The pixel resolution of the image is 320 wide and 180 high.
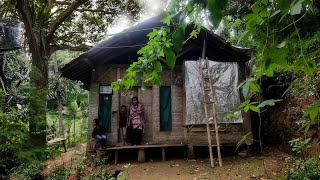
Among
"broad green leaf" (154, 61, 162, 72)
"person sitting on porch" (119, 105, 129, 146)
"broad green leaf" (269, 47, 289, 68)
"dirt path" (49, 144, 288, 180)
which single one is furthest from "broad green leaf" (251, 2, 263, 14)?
"person sitting on porch" (119, 105, 129, 146)

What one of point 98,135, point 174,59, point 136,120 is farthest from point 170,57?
point 98,135

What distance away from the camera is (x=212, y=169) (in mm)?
8578

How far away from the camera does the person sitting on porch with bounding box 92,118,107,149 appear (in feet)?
33.4

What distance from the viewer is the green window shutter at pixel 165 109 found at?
34.8ft

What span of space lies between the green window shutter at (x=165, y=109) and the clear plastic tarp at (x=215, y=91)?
0.81 m

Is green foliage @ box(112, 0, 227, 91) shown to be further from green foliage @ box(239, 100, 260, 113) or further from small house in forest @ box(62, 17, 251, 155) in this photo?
small house in forest @ box(62, 17, 251, 155)

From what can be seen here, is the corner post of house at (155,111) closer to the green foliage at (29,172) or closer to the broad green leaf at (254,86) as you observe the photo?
the green foliage at (29,172)

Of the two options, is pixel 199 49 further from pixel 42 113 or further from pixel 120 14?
pixel 42 113

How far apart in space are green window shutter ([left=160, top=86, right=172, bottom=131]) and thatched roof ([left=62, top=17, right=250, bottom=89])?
1.26m

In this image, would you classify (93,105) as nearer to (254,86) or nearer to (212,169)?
(212,169)

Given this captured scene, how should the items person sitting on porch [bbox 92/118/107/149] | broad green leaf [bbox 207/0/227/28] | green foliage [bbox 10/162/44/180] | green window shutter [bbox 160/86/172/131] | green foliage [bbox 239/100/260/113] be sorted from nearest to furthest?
broad green leaf [bbox 207/0/227/28] → green foliage [bbox 239/100/260/113] → green foliage [bbox 10/162/44/180] → person sitting on porch [bbox 92/118/107/149] → green window shutter [bbox 160/86/172/131]

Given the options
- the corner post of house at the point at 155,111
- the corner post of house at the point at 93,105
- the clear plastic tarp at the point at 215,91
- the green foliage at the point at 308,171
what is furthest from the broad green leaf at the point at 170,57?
the corner post of house at the point at 93,105

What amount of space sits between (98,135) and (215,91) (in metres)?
4.19

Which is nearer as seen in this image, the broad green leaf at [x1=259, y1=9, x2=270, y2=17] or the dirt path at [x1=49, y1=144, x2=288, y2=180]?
the broad green leaf at [x1=259, y1=9, x2=270, y2=17]
